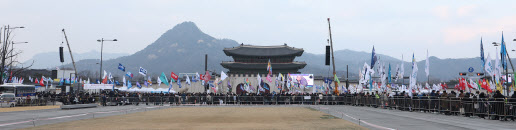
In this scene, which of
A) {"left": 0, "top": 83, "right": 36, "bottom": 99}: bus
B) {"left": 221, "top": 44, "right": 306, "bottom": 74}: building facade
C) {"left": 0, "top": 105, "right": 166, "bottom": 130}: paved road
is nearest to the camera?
{"left": 0, "top": 105, "right": 166, "bottom": 130}: paved road

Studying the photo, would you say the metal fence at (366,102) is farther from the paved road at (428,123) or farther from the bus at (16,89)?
the bus at (16,89)

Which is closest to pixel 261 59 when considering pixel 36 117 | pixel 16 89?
pixel 16 89

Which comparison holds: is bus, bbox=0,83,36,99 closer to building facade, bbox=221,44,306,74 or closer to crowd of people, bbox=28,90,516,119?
crowd of people, bbox=28,90,516,119

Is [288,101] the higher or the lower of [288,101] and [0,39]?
the lower

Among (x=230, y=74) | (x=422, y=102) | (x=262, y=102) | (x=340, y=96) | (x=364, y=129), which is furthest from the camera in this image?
(x=230, y=74)

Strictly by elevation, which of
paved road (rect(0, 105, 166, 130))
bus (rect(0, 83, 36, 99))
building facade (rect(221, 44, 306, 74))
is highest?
building facade (rect(221, 44, 306, 74))

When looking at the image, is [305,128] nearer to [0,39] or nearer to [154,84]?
[0,39]

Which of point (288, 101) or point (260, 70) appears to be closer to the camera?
point (288, 101)

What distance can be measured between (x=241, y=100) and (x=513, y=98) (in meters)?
32.8

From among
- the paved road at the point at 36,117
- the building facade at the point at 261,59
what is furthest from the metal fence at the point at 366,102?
the building facade at the point at 261,59

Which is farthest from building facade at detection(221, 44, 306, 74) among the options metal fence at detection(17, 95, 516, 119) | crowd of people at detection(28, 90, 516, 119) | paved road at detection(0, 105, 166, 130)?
paved road at detection(0, 105, 166, 130)

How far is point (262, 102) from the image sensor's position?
50500 millimetres

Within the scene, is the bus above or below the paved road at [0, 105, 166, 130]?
above

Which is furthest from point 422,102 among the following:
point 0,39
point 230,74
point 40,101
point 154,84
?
point 154,84
